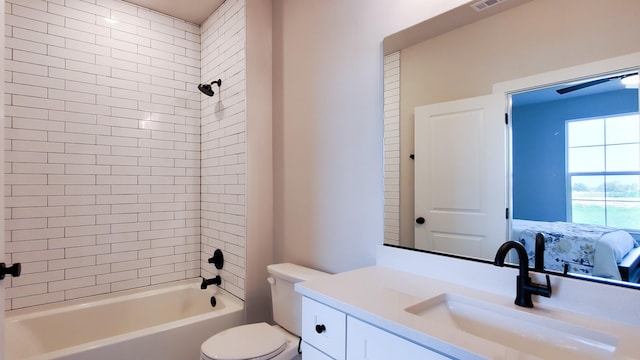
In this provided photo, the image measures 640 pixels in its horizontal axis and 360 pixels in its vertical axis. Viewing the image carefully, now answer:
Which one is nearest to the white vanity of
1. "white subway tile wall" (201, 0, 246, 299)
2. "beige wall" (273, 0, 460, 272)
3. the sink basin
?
the sink basin

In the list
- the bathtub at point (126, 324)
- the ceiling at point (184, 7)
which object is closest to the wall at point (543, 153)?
the bathtub at point (126, 324)

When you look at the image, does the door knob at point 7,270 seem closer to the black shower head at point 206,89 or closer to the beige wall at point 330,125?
the beige wall at point 330,125

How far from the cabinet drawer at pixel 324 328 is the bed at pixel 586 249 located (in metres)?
0.70

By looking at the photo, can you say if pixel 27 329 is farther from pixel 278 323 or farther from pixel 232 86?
pixel 232 86

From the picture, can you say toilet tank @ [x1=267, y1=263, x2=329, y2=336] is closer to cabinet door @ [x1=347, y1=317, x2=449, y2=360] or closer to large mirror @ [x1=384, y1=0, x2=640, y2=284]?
large mirror @ [x1=384, y1=0, x2=640, y2=284]

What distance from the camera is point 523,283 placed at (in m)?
1.04

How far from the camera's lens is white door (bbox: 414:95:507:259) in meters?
1.24

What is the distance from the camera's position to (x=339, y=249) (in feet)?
6.05

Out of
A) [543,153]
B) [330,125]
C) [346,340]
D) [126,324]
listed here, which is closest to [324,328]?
[346,340]

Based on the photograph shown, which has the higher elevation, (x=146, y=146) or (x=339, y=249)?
(x=146, y=146)

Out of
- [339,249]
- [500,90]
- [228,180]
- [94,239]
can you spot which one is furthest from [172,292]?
[500,90]

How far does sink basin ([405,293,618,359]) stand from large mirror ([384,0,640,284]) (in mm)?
222

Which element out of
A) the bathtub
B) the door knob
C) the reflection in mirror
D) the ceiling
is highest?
the ceiling

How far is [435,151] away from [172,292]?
215cm
